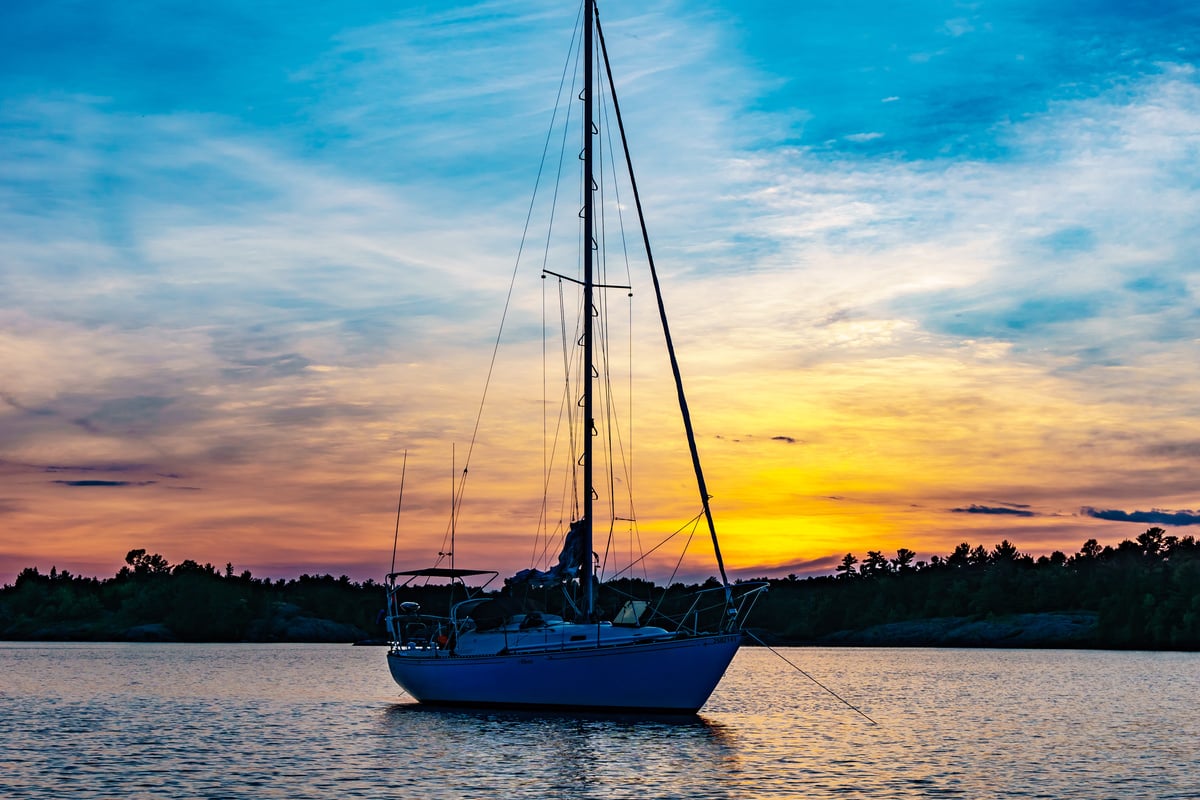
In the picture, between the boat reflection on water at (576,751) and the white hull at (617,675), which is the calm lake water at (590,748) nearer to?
the boat reflection on water at (576,751)

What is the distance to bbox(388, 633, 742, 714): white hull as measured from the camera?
4606 centimetres

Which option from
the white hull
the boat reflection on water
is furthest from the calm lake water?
the white hull

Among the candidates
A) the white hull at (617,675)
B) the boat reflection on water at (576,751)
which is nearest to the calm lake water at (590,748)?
the boat reflection on water at (576,751)

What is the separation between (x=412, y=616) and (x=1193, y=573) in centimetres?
17854

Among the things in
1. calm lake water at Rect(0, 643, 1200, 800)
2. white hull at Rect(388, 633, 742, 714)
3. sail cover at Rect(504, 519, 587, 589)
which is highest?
sail cover at Rect(504, 519, 587, 589)

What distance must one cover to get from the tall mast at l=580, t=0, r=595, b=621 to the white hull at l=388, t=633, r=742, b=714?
3258 mm

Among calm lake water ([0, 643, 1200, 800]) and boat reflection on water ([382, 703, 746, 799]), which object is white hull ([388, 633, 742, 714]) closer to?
boat reflection on water ([382, 703, 746, 799])

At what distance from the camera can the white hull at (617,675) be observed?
4606cm

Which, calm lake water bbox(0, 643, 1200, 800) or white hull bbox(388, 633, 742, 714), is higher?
white hull bbox(388, 633, 742, 714)

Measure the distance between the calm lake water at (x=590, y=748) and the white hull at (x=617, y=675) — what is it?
53.5 inches

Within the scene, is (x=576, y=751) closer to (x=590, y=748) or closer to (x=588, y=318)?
(x=590, y=748)

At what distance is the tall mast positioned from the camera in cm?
5084

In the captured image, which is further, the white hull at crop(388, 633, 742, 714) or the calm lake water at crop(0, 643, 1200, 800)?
the white hull at crop(388, 633, 742, 714)

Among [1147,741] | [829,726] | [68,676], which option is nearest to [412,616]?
[829,726]
